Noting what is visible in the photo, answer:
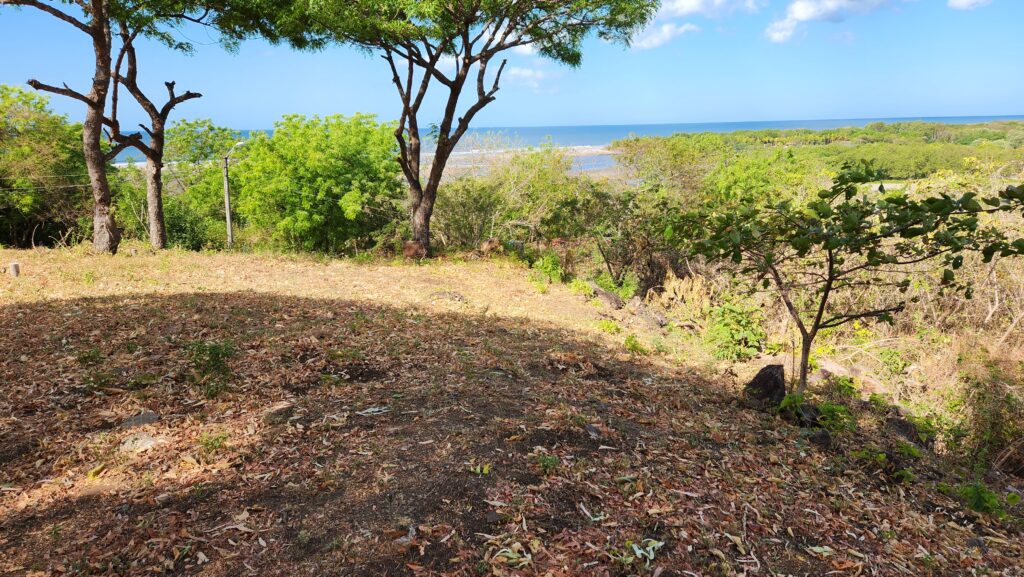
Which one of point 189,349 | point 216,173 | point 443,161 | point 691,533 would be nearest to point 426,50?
point 443,161

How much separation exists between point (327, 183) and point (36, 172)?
1080 cm

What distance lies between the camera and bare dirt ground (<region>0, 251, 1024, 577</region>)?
8.78 feet

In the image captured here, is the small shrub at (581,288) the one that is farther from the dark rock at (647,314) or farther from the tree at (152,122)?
the tree at (152,122)

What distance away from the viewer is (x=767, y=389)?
5.01 meters

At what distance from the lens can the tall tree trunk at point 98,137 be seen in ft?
32.1

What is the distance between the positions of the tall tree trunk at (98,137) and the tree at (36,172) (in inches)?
470

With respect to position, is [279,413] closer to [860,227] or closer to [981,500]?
[860,227]

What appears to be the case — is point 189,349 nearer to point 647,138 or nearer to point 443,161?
point 443,161

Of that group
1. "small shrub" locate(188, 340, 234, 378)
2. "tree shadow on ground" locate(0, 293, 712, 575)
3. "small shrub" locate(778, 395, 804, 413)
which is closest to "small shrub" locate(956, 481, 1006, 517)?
"small shrub" locate(778, 395, 804, 413)

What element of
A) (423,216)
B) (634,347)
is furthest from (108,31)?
(634,347)

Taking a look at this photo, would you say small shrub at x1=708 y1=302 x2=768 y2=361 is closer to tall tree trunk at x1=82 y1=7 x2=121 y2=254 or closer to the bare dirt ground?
the bare dirt ground

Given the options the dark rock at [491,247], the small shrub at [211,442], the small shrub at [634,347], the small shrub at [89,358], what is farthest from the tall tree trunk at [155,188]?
the small shrub at [634,347]

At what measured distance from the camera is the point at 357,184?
714 inches

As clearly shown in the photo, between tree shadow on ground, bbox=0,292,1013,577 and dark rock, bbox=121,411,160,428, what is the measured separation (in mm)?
49
